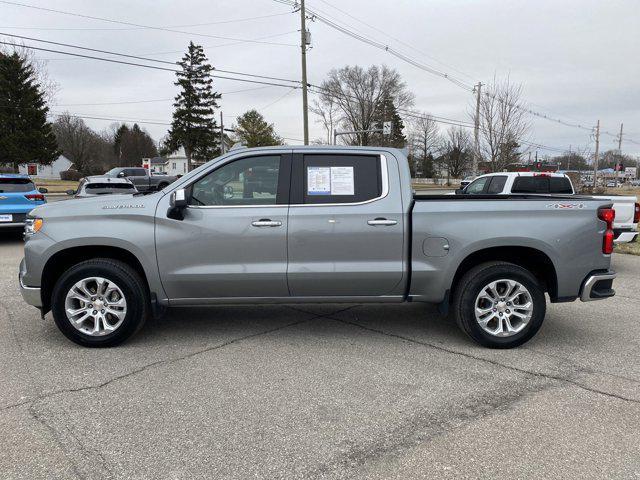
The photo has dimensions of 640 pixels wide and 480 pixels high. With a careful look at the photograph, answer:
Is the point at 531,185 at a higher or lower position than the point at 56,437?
higher

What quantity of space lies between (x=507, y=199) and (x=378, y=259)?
1.40m

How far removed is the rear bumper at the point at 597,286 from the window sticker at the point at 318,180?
257cm

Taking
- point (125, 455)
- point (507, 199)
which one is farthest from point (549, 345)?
point (125, 455)

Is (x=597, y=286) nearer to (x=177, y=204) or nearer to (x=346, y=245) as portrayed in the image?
(x=346, y=245)

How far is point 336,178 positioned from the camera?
4668 mm

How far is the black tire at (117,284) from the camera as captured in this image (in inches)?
178

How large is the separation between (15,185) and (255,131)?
2738 inches

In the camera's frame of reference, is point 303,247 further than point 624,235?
No

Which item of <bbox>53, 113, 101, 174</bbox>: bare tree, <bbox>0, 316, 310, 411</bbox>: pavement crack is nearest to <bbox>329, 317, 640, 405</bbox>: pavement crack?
<bbox>0, 316, 310, 411</bbox>: pavement crack

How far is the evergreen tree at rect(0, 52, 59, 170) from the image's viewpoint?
145 feet

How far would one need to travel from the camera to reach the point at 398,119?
70.4 metres

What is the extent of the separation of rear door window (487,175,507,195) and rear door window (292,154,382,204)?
24.7 feet

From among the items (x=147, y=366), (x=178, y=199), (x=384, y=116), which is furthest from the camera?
(x=384, y=116)

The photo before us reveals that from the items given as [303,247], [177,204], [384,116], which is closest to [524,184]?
[303,247]
